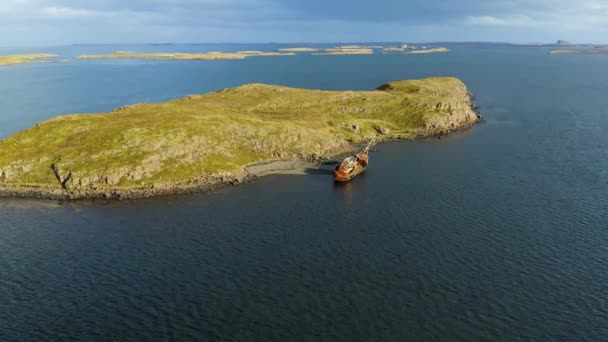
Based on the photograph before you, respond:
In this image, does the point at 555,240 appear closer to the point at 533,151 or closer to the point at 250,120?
the point at 533,151

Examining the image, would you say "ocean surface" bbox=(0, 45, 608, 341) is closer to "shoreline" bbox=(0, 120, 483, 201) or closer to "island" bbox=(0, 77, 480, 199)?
"shoreline" bbox=(0, 120, 483, 201)

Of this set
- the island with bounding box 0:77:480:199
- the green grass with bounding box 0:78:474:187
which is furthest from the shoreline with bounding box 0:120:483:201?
the green grass with bounding box 0:78:474:187

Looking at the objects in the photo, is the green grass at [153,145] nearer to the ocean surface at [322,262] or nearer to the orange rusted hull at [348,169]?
the ocean surface at [322,262]

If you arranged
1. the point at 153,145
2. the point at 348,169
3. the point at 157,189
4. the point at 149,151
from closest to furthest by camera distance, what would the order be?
the point at 157,189 → the point at 348,169 → the point at 149,151 → the point at 153,145

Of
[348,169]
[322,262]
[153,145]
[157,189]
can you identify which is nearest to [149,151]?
[153,145]

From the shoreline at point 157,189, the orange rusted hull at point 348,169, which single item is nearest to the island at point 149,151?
the shoreline at point 157,189

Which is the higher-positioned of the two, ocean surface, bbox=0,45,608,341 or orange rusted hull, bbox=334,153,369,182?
orange rusted hull, bbox=334,153,369,182

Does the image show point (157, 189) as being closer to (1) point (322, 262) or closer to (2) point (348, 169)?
(2) point (348, 169)

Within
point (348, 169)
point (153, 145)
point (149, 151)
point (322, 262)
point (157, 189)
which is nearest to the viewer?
point (322, 262)
